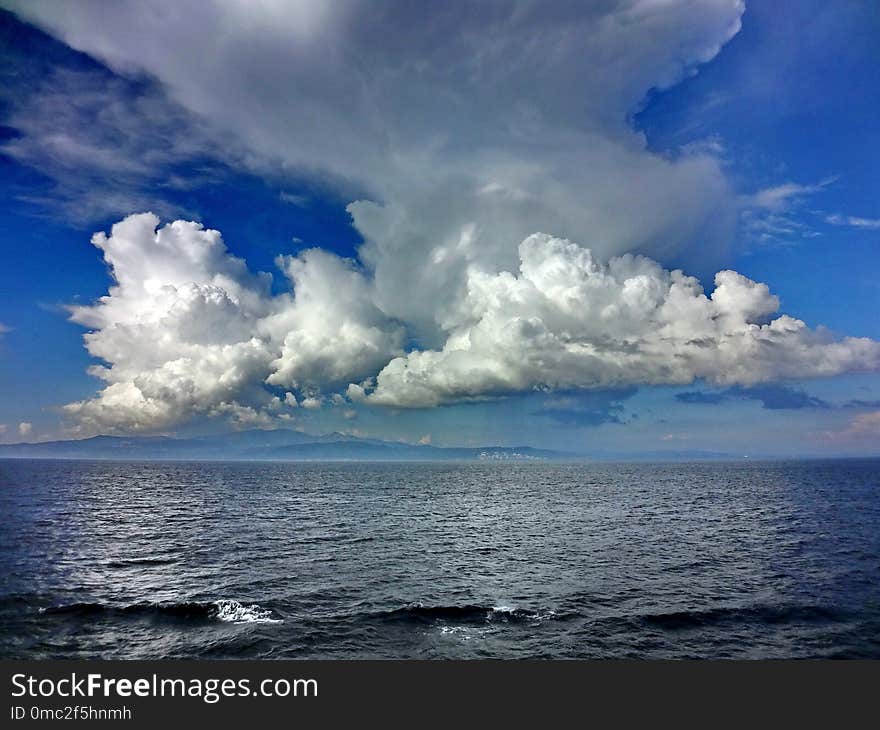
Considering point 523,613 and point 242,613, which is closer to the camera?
point 242,613

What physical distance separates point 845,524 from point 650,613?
239 ft

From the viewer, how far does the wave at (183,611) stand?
42.4m

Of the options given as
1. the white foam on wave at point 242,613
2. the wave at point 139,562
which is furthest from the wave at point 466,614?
the wave at point 139,562

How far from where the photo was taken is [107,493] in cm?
15962

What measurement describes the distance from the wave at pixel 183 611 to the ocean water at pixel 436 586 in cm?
22

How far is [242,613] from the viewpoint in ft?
142

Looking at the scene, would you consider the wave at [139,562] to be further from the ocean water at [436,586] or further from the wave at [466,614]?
the wave at [466,614]

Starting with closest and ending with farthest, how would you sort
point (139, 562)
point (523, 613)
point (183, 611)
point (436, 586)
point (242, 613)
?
point (242, 613) → point (183, 611) → point (523, 613) → point (436, 586) → point (139, 562)

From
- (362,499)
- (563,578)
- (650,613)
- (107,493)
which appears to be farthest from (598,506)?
(107,493)

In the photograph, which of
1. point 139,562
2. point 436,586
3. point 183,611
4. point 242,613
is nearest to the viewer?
point 242,613

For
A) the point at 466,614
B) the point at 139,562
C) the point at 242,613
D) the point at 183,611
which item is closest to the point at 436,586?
the point at 466,614

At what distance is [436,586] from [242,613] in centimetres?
1895

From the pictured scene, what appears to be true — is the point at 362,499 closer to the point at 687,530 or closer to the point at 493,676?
the point at 687,530

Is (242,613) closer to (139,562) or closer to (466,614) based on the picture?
(466,614)
